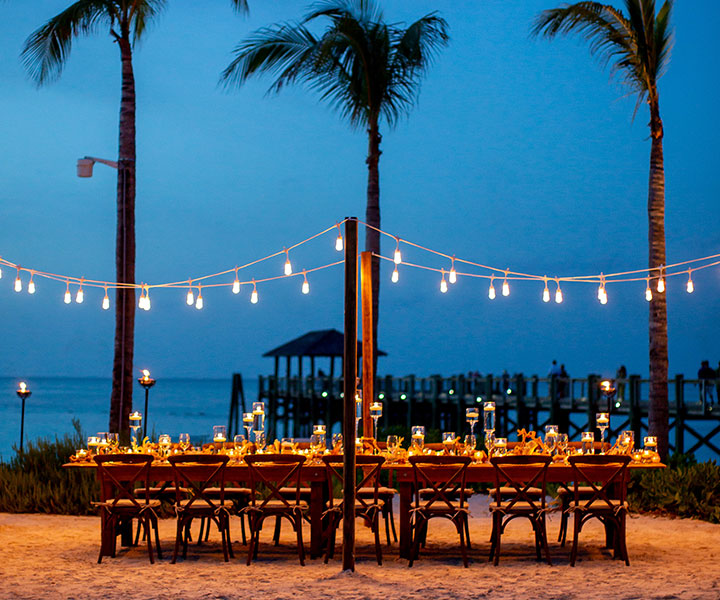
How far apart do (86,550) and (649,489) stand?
6632mm

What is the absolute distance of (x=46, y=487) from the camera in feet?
38.4

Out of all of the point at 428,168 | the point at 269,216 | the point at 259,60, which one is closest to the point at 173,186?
the point at 269,216

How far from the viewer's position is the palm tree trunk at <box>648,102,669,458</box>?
1378 cm

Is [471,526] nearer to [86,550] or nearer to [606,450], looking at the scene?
[606,450]

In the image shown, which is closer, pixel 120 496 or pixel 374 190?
pixel 120 496

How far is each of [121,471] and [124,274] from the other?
656 cm

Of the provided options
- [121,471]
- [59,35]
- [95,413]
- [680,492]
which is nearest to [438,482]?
[121,471]

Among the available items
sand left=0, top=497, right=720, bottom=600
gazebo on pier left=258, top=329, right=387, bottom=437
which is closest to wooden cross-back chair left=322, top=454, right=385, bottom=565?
sand left=0, top=497, right=720, bottom=600

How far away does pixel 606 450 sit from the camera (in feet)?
30.0

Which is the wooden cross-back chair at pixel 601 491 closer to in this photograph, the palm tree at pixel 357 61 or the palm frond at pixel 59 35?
the palm tree at pixel 357 61

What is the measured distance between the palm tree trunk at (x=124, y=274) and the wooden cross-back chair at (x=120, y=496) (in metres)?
6.19

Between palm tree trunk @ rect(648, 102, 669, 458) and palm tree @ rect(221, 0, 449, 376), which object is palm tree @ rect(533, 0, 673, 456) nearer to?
palm tree trunk @ rect(648, 102, 669, 458)

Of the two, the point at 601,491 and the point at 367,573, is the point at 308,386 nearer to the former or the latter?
the point at 601,491

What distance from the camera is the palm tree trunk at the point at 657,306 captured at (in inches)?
→ 543
